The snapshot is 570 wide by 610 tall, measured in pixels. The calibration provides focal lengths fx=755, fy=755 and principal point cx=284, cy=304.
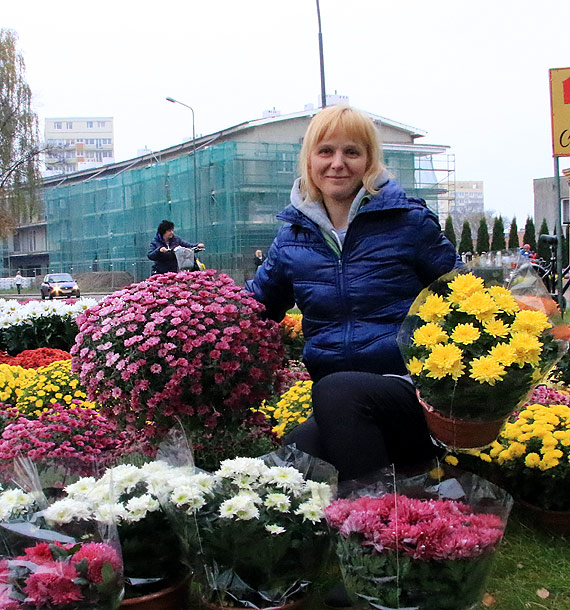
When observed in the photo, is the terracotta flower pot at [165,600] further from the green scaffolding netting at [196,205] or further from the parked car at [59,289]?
the parked car at [59,289]

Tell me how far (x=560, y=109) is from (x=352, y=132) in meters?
6.21

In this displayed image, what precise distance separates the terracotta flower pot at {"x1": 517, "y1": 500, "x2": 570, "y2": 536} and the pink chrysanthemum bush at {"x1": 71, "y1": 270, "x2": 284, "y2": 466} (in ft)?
3.89

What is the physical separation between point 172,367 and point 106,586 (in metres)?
1.05

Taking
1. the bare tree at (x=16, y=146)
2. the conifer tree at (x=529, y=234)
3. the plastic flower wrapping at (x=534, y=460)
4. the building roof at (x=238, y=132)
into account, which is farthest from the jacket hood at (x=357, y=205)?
the building roof at (x=238, y=132)

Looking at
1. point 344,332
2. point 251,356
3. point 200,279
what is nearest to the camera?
point 344,332

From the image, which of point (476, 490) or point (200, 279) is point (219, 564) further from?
point (200, 279)

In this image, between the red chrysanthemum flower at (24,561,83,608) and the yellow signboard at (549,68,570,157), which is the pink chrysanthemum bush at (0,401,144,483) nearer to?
the red chrysanthemum flower at (24,561,83,608)

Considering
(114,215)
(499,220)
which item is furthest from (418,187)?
(114,215)

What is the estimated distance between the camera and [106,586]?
1.84 m

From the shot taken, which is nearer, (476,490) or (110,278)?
(476,490)

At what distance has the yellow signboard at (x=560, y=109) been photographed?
26.2 ft

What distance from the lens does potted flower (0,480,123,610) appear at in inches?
68.9

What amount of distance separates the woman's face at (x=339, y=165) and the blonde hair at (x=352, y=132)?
2 centimetres

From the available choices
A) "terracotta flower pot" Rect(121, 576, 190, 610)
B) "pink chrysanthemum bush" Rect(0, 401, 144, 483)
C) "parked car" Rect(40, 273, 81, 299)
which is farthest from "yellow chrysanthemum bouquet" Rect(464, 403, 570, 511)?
"parked car" Rect(40, 273, 81, 299)
